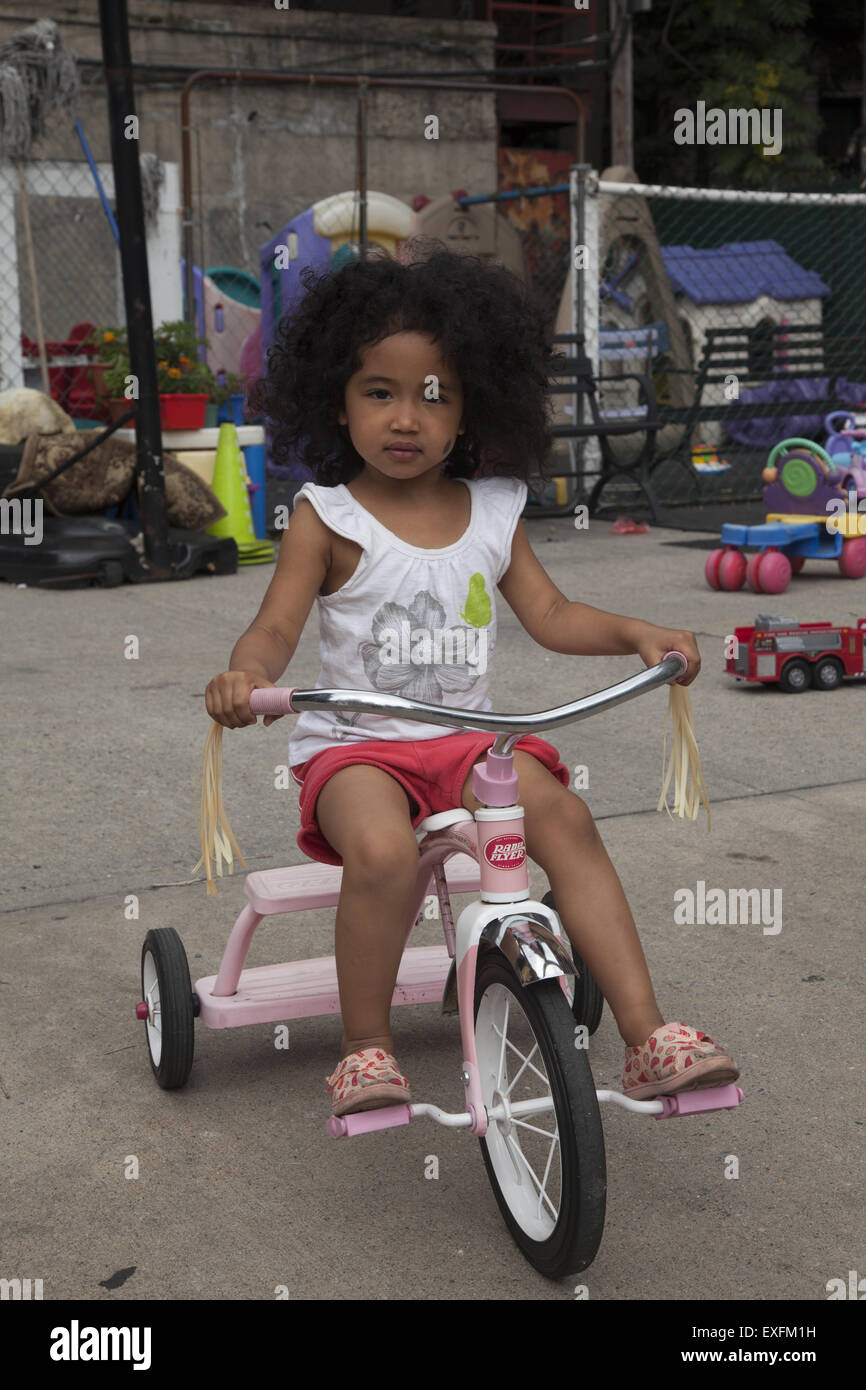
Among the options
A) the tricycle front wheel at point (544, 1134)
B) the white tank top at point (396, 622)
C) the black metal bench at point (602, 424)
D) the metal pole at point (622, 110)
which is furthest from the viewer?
the metal pole at point (622, 110)

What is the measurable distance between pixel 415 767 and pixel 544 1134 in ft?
1.95

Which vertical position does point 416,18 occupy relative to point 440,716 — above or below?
above

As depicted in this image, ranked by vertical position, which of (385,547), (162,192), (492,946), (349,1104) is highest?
(162,192)

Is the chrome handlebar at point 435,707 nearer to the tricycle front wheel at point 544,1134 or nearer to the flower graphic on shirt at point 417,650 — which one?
the tricycle front wheel at point 544,1134

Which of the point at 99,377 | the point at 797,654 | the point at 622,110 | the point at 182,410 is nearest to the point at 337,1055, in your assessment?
the point at 797,654

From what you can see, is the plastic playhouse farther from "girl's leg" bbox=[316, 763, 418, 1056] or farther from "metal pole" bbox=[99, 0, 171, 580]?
"girl's leg" bbox=[316, 763, 418, 1056]

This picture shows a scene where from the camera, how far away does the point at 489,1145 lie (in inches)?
93.3

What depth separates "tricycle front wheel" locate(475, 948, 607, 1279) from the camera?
210 centimetres

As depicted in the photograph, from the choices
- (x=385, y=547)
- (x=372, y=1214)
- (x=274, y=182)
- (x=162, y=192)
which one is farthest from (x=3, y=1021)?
(x=274, y=182)

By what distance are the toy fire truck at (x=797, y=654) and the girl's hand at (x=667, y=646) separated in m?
3.28

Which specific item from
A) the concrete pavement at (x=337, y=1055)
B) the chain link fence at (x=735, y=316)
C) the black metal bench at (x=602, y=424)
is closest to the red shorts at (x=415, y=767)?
the concrete pavement at (x=337, y=1055)

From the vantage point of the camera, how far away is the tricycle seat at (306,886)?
9.06 feet

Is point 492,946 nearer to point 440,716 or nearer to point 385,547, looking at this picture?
point 440,716

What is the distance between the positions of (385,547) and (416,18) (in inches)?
605
